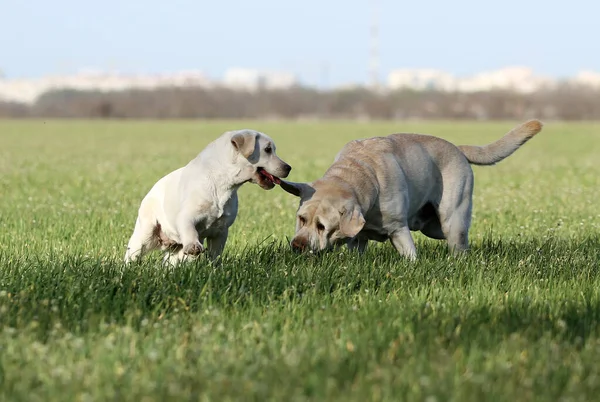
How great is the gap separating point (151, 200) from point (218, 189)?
2.80 feet

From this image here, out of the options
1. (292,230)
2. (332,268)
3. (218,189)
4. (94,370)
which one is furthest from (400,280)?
(292,230)

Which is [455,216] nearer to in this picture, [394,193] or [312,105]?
[394,193]

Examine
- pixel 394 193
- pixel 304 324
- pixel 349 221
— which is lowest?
pixel 304 324

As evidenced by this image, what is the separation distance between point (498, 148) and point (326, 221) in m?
2.64

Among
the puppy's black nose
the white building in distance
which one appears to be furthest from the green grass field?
the white building in distance

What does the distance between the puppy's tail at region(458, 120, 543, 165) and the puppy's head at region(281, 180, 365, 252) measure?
6.90 feet

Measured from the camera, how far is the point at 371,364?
14.6 ft

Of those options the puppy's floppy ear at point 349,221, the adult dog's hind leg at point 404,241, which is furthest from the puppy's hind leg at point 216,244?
the adult dog's hind leg at point 404,241

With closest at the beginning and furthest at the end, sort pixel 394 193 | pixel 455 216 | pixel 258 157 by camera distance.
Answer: pixel 258 157
pixel 394 193
pixel 455 216

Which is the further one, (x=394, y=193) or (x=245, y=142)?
(x=394, y=193)

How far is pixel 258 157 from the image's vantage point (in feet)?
23.9

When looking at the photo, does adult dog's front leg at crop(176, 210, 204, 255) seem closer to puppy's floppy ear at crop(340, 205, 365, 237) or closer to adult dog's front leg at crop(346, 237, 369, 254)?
puppy's floppy ear at crop(340, 205, 365, 237)

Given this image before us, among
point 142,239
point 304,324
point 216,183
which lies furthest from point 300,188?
point 304,324

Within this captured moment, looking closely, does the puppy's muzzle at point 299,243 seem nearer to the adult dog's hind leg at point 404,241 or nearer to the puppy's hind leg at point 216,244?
the puppy's hind leg at point 216,244
